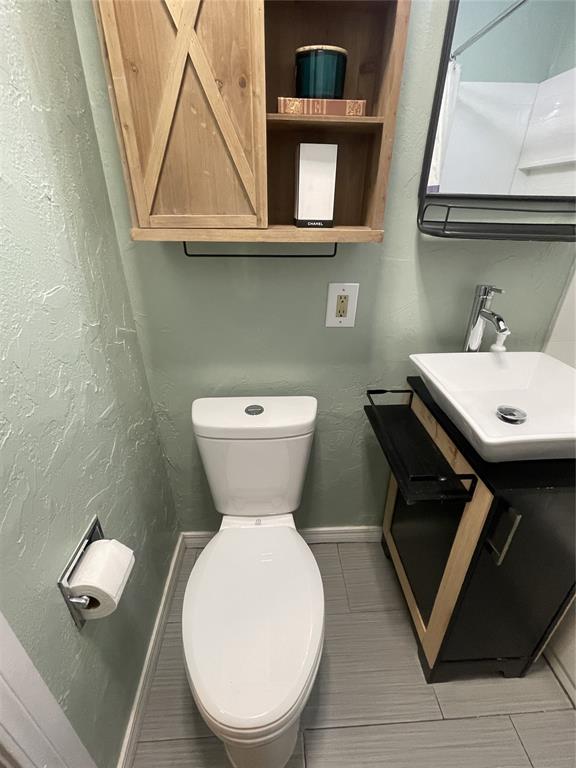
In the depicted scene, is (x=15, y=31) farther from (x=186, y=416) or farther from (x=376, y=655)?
(x=376, y=655)

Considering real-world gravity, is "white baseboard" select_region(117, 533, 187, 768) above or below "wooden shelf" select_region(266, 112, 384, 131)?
below

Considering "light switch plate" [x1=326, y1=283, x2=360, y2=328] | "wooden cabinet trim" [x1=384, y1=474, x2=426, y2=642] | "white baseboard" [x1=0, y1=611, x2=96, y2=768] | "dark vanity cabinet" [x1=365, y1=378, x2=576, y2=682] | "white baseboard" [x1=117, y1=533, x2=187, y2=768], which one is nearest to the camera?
"white baseboard" [x1=0, y1=611, x2=96, y2=768]

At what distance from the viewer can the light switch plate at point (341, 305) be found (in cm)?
106

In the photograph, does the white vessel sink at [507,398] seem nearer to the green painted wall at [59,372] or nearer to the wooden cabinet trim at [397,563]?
the wooden cabinet trim at [397,563]

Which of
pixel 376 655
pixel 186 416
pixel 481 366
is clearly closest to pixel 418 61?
pixel 481 366

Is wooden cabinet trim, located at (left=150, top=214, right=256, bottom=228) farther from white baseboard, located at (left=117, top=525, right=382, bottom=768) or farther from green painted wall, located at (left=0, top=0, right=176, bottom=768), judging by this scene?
white baseboard, located at (left=117, top=525, right=382, bottom=768)

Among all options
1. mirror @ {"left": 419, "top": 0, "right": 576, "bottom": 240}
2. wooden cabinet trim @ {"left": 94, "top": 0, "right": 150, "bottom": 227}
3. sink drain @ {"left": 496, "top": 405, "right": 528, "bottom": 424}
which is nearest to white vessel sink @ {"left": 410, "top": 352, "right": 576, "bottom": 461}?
sink drain @ {"left": 496, "top": 405, "right": 528, "bottom": 424}

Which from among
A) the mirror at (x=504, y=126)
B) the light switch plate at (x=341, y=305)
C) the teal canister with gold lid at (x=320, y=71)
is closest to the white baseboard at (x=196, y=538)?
the light switch plate at (x=341, y=305)

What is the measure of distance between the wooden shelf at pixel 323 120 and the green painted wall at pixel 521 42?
31cm

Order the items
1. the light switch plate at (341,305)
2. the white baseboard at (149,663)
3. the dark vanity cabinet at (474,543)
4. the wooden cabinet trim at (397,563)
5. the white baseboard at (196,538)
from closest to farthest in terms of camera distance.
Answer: the dark vanity cabinet at (474,543) → the white baseboard at (149,663) → the light switch plate at (341,305) → the wooden cabinet trim at (397,563) → the white baseboard at (196,538)

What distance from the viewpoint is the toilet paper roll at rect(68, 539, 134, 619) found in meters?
0.72

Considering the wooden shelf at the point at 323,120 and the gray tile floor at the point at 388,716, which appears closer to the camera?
the wooden shelf at the point at 323,120

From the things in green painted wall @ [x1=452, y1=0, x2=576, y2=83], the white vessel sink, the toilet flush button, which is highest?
green painted wall @ [x1=452, y1=0, x2=576, y2=83]

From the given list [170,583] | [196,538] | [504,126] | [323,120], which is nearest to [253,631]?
[170,583]
